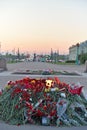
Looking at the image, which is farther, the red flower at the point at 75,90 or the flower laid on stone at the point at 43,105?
the red flower at the point at 75,90

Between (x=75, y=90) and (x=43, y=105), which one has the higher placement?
(x=75, y=90)

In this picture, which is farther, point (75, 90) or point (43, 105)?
point (75, 90)

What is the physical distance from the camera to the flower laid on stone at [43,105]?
6707mm

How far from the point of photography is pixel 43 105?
6.79 m

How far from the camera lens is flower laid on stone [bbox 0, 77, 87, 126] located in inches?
264

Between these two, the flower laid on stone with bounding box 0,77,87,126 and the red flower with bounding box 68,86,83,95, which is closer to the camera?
the flower laid on stone with bounding box 0,77,87,126

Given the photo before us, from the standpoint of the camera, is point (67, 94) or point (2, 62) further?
point (2, 62)

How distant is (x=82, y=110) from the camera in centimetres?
708

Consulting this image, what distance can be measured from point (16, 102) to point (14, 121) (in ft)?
1.43

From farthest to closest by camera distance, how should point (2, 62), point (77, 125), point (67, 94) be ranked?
point (2, 62)
point (67, 94)
point (77, 125)

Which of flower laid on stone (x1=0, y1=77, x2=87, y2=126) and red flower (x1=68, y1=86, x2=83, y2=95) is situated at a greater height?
red flower (x1=68, y1=86, x2=83, y2=95)

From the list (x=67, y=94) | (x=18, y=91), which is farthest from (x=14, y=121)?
(x=67, y=94)

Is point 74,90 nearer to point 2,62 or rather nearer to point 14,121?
point 14,121

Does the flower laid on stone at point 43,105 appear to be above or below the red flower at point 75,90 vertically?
below
